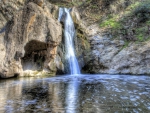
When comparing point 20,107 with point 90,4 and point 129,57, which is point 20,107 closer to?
point 129,57

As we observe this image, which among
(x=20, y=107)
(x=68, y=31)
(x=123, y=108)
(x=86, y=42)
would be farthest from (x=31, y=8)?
(x=123, y=108)

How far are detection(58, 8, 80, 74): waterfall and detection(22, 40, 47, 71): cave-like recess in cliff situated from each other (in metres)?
3.75

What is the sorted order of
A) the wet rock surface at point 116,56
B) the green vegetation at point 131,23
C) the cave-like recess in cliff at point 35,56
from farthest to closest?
the green vegetation at point 131,23
the wet rock surface at point 116,56
the cave-like recess in cliff at point 35,56

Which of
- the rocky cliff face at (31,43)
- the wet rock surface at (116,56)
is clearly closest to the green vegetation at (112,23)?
the wet rock surface at (116,56)

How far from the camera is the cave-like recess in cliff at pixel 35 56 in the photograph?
2135 cm

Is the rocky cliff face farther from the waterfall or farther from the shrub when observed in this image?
the shrub

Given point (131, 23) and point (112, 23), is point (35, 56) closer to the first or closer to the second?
point (112, 23)

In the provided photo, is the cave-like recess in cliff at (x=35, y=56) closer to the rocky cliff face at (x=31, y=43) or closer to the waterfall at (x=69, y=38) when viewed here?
the rocky cliff face at (x=31, y=43)

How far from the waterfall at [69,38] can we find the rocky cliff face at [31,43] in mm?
1542

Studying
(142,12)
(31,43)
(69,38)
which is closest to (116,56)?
(69,38)

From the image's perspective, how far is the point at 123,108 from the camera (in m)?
6.93

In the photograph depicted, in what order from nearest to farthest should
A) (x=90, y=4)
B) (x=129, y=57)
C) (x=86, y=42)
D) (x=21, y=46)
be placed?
(x=21, y=46)
(x=129, y=57)
(x=86, y=42)
(x=90, y=4)

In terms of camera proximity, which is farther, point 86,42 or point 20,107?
point 86,42

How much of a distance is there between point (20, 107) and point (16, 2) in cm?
2395
